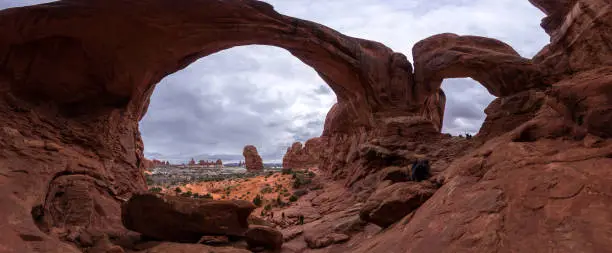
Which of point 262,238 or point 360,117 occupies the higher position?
point 360,117

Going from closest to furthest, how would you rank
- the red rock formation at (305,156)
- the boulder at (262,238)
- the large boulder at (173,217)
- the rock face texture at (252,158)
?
the large boulder at (173,217)
the boulder at (262,238)
the red rock formation at (305,156)
the rock face texture at (252,158)

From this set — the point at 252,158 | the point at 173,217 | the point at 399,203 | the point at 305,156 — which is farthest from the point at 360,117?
the point at 252,158

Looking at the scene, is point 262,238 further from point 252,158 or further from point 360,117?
point 252,158

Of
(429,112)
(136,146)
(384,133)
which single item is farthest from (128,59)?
(429,112)

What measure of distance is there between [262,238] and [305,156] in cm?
3816

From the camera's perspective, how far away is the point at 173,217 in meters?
7.43

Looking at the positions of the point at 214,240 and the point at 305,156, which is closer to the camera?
the point at 214,240

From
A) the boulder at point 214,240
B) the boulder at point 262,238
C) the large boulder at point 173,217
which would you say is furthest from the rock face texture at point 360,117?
the boulder at point 214,240

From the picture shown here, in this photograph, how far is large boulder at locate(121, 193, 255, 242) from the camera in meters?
7.40

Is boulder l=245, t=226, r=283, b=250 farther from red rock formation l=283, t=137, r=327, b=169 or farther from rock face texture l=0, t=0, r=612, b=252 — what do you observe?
red rock formation l=283, t=137, r=327, b=169

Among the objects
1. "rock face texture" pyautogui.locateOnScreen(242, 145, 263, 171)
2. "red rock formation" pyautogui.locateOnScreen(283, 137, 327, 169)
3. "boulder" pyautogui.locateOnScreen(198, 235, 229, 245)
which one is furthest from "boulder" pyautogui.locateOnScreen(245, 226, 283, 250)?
"rock face texture" pyautogui.locateOnScreen(242, 145, 263, 171)

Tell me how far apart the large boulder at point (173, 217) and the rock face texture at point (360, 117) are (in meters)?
1.01

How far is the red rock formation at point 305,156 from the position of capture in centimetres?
4547

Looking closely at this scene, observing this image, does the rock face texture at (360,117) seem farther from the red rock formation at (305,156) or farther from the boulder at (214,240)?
the red rock formation at (305,156)
